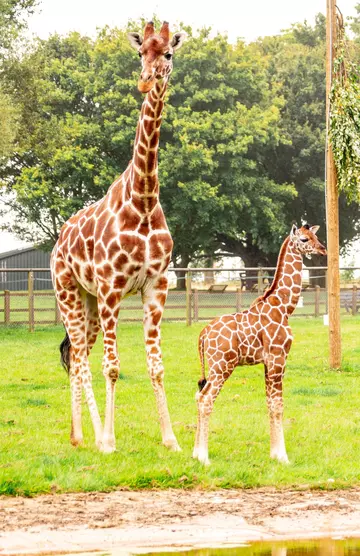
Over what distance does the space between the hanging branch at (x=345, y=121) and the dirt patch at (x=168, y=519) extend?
962cm

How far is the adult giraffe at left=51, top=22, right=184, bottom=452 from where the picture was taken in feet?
30.4

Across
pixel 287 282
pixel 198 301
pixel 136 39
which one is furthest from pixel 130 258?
pixel 198 301

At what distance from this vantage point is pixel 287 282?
30.7ft

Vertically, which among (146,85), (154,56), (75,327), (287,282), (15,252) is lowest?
(75,327)

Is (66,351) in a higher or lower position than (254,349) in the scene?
lower

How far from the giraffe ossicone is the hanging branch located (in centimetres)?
804

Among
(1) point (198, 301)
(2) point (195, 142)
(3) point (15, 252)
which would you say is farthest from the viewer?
(3) point (15, 252)

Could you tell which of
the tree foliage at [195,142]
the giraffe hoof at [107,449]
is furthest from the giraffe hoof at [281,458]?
the tree foliage at [195,142]

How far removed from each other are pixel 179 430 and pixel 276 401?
7.60 feet

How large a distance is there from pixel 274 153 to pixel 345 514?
46.6m

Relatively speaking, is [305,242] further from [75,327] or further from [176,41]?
[75,327]

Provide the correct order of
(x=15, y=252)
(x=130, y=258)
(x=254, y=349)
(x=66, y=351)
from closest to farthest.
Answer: (x=254, y=349)
(x=130, y=258)
(x=66, y=351)
(x=15, y=252)

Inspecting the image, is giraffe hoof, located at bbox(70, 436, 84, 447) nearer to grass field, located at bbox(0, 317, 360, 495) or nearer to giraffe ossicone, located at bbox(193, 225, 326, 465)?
grass field, located at bbox(0, 317, 360, 495)

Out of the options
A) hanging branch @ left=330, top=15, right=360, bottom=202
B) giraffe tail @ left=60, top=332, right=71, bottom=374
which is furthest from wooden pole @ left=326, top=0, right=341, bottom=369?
giraffe tail @ left=60, top=332, right=71, bottom=374
